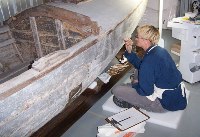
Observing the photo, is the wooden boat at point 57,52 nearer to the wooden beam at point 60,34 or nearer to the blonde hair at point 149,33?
the wooden beam at point 60,34

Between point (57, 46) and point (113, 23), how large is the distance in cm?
91

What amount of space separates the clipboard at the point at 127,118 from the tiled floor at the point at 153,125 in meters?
0.19

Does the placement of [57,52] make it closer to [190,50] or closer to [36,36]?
[36,36]

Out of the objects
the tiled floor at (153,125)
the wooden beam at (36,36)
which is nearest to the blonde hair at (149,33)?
the tiled floor at (153,125)

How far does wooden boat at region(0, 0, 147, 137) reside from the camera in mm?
2375

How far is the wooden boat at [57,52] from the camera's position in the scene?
238 cm

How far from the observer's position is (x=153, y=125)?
3473 mm

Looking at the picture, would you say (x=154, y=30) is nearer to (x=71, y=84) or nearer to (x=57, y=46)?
(x=71, y=84)

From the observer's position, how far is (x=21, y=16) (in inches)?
156

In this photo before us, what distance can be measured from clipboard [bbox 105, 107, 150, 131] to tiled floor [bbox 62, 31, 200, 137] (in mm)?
191

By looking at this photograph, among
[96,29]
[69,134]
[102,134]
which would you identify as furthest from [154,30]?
[69,134]

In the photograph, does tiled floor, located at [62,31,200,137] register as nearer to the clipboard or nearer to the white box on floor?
the white box on floor

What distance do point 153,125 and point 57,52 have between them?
1.64 m

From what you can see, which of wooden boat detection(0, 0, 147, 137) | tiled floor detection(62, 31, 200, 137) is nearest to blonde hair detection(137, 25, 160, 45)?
wooden boat detection(0, 0, 147, 137)
